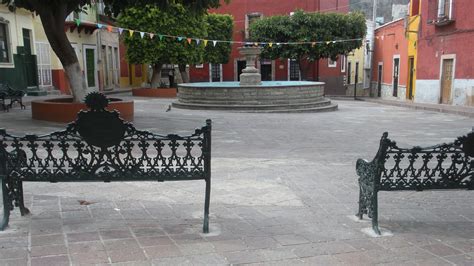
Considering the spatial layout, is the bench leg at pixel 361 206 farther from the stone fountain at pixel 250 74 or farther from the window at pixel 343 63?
the window at pixel 343 63

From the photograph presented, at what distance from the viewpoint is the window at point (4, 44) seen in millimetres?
16705

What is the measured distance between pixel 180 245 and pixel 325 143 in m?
6.13

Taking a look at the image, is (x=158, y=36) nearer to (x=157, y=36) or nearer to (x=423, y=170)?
(x=157, y=36)

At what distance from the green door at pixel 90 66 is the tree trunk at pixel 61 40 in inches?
561

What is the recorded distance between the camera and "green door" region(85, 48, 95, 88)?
24.7 meters

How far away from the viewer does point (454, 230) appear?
12.8 ft

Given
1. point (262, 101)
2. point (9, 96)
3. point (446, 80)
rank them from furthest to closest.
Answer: point (446, 80), point (262, 101), point (9, 96)

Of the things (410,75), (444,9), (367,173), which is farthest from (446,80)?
Answer: (367,173)

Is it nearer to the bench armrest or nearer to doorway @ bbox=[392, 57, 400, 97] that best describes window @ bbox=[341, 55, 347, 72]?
doorway @ bbox=[392, 57, 400, 97]

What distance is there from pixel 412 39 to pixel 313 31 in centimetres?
773

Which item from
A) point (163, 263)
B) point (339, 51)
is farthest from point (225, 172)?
point (339, 51)

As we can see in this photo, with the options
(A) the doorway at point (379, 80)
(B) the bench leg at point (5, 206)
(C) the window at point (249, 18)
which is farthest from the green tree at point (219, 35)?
(B) the bench leg at point (5, 206)

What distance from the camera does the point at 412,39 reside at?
2420 centimetres

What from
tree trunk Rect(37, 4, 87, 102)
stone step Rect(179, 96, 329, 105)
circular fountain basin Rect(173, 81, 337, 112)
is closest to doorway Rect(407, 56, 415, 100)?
circular fountain basin Rect(173, 81, 337, 112)
